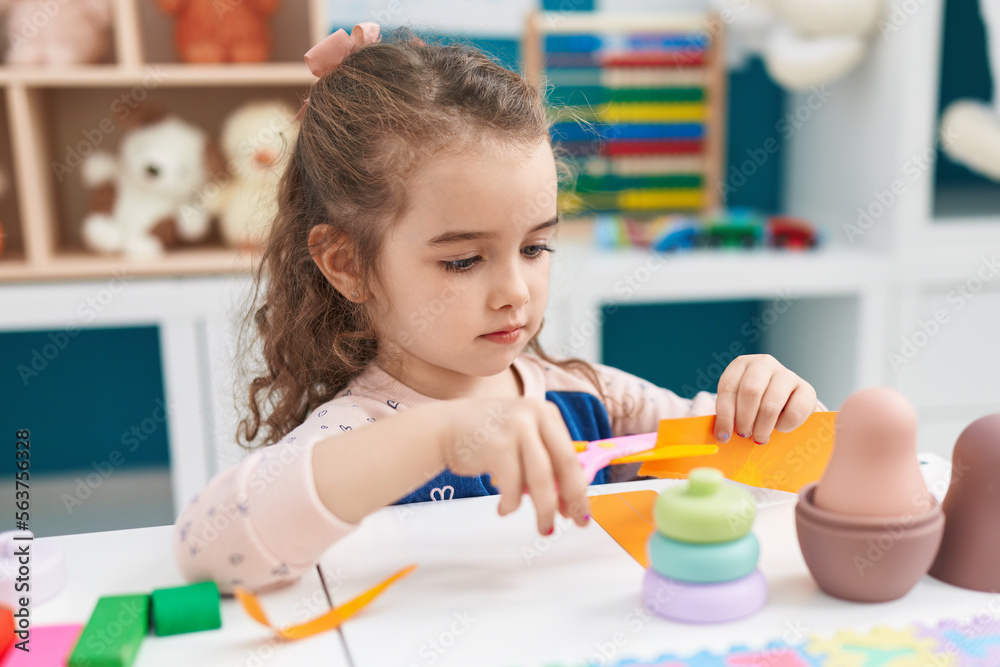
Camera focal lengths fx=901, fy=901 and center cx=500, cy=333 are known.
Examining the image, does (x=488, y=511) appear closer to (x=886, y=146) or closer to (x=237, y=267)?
(x=237, y=267)

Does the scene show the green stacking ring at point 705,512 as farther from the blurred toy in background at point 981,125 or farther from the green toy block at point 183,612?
the blurred toy in background at point 981,125

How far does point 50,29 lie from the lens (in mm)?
1701

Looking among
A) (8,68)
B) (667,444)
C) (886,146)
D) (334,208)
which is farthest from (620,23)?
(667,444)

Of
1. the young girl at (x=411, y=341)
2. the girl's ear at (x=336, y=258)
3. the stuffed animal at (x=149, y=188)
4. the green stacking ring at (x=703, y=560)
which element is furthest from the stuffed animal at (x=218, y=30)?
the green stacking ring at (x=703, y=560)

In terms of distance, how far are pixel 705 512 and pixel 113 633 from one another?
330 millimetres

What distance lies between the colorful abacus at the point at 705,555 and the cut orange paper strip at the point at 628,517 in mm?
63

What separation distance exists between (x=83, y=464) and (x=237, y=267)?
0.80m

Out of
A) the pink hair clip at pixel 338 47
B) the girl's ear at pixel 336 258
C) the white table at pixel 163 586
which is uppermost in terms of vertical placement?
the pink hair clip at pixel 338 47

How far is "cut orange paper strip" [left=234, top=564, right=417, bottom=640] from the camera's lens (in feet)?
1.64

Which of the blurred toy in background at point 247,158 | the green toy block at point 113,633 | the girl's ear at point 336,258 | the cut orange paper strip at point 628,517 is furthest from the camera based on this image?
the blurred toy in background at point 247,158

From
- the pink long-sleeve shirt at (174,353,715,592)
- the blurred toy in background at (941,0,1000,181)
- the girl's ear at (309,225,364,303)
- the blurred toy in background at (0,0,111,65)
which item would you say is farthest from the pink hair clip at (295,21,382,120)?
the blurred toy in background at (941,0,1000,181)

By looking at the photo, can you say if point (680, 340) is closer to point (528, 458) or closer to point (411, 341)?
point (411, 341)

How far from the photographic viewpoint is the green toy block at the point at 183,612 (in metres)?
0.51

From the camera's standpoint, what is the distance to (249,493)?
583 mm
